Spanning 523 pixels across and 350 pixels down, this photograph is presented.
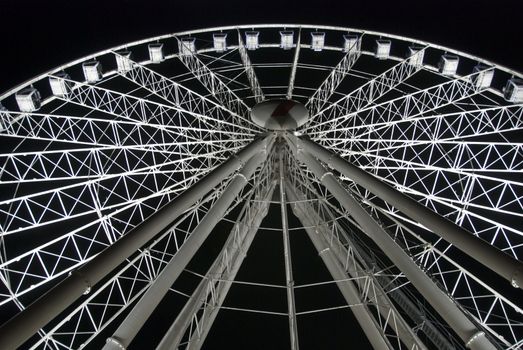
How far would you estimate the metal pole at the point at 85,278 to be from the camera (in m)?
5.97

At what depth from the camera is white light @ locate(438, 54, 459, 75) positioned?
23609 mm

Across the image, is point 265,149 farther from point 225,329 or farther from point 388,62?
point 388,62

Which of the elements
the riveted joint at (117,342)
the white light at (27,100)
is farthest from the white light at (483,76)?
the white light at (27,100)

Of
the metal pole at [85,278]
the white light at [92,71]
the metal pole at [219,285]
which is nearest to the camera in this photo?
the metal pole at [85,278]

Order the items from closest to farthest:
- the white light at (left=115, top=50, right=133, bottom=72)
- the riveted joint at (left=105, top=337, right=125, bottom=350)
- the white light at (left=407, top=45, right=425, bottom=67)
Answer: the riveted joint at (left=105, top=337, right=125, bottom=350) → the white light at (left=407, top=45, right=425, bottom=67) → the white light at (left=115, top=50, right=133, bottom=72)

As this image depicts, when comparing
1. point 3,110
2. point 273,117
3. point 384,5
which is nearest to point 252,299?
point 273,117

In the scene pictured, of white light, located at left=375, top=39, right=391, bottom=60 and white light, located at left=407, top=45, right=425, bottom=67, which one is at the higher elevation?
white light, located at left=375, top=39, right=391, bottom=60

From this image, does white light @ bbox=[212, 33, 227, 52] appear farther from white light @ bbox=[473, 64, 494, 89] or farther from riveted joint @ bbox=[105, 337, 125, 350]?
riveted joint @ bbox=[105, 337, 125, 350]

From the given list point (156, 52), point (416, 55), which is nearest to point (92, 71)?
point (156, 52)

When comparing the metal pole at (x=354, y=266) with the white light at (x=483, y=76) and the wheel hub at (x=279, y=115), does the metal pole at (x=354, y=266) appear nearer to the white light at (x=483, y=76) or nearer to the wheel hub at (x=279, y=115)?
the wheel hub at (x=279, y=115)

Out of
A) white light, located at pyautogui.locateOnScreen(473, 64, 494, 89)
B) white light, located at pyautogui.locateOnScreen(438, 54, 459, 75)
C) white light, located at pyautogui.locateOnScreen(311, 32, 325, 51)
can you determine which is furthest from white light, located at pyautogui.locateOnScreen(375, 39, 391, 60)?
Result: white light, located at pyautogui.locateOnScreen(473, 64, 494, 89)

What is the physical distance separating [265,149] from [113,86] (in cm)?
2446

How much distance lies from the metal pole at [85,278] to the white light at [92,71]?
1471 centimetres

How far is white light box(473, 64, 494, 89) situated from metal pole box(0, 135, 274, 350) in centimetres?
1609
